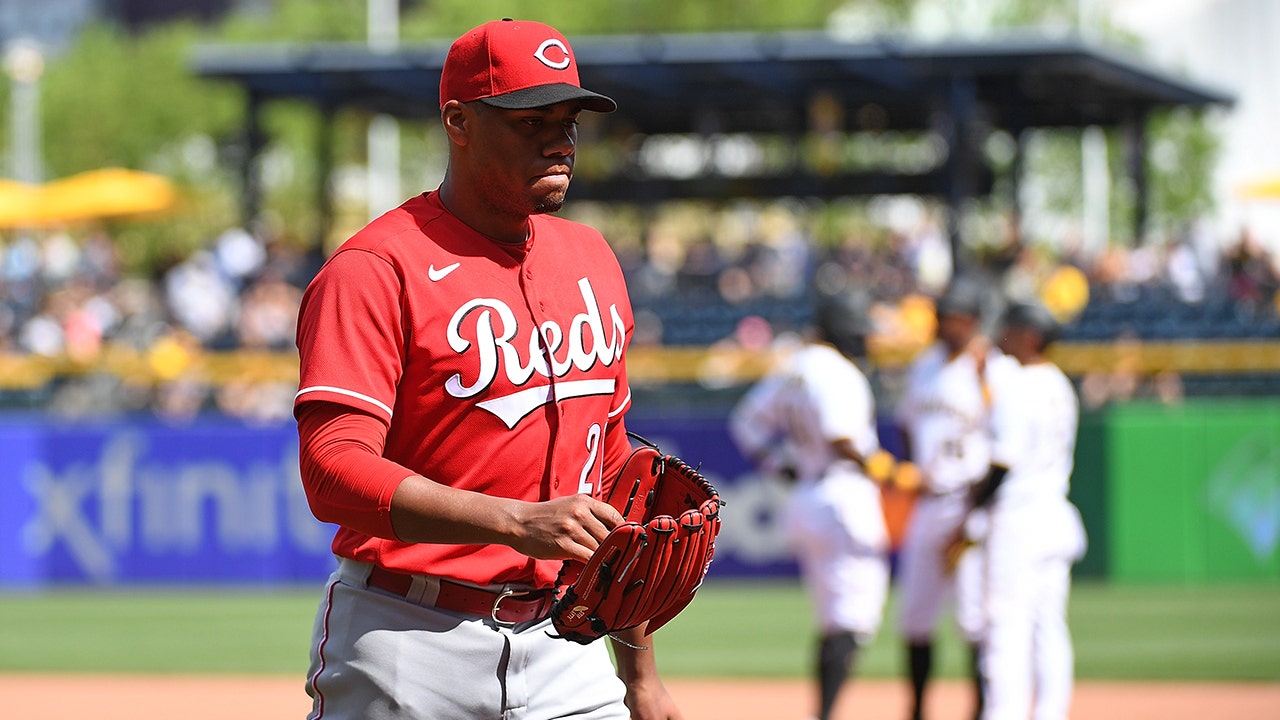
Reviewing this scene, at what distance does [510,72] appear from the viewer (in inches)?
121

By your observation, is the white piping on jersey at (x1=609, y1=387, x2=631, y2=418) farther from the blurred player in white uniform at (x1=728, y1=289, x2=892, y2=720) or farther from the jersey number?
the blurred player in white uniform at (x1=728, y1=289, x2=892, y2=720)

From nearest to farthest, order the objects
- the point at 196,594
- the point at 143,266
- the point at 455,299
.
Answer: the point at 455,299 < the point at 196,594 < the point at 143,266

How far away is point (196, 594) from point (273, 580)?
62cm

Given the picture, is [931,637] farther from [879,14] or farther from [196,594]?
[879,14]

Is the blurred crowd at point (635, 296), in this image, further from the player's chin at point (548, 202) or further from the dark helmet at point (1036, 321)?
the player's chin at point (548, 202)

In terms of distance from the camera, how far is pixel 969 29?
125 feet

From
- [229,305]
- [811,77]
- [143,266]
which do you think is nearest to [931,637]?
[229,305]

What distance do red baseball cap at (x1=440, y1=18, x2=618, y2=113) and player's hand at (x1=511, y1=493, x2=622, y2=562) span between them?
733 mm

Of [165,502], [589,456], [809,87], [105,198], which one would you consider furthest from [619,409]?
[105,198]

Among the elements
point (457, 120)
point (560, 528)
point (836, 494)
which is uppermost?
point (457, 120)

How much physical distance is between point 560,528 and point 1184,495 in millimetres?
11318

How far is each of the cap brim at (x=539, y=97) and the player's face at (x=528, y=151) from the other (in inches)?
1.3

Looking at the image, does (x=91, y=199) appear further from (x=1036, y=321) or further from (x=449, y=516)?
(x=449, y=516)

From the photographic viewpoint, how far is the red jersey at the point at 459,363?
2.97 m
